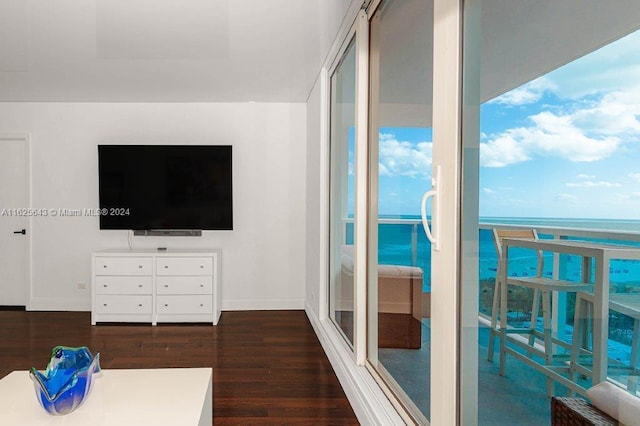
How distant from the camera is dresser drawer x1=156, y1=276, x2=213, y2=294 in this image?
477cm

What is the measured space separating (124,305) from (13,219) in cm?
190

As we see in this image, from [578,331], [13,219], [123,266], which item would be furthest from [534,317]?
[13,219]

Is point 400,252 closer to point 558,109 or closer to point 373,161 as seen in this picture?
point 373,161

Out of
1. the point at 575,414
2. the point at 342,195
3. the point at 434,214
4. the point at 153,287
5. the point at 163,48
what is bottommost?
the point at 153,287

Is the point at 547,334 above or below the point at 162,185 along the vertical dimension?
below

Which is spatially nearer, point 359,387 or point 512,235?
point 512,235

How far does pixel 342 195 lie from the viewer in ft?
11.7

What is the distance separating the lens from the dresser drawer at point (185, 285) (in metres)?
4.77

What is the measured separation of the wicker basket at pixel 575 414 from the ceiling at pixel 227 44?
704mm

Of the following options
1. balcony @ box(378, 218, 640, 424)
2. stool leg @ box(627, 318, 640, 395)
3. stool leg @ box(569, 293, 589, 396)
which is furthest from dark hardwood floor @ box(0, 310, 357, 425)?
stool leg @ box(627, 318, 640, 395)

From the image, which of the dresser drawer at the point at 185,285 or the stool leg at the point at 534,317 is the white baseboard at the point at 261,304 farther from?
the stool leg at the point at 534,317

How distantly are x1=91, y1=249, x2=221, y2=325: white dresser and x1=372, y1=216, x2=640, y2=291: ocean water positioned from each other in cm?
289

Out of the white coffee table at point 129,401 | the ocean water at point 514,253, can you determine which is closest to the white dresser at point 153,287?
the white coffee table at point 129,401

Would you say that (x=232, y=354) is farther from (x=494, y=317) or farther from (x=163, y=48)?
(x=494, y=317)
